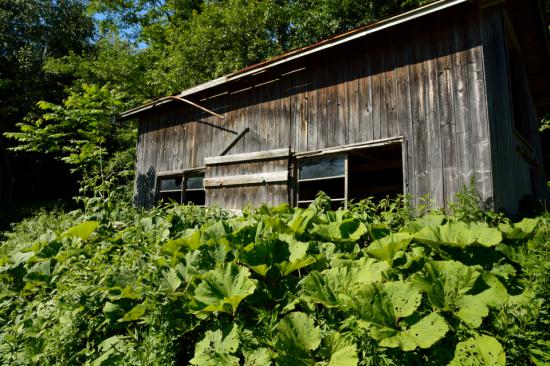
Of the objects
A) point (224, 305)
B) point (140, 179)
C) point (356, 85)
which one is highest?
point (356, 85)

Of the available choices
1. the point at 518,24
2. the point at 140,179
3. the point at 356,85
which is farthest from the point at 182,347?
the point at 140,179

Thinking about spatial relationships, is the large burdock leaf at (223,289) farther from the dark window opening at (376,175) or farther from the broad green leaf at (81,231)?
the dark window opening at (376,175)

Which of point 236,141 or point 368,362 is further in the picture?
point 236,141

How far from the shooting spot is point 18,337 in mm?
2152

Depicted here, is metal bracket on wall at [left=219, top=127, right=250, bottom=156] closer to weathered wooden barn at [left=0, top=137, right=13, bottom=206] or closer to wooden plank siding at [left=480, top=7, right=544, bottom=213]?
wooden plank siding at [left=480, top=7, right=544, bottom=213]

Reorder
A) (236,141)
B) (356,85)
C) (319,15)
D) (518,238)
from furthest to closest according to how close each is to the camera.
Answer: (319,15)
(236,141)
(356,85)
(518,238)

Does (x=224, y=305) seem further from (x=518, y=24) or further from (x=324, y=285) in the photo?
(x=518, y=24)

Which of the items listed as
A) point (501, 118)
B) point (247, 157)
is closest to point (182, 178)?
point (247, 157)

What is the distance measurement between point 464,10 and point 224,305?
5.88 meters

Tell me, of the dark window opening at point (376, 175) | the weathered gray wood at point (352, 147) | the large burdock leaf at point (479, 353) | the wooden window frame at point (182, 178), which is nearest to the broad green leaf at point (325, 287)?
the large burdock leaf at point (479, 353)

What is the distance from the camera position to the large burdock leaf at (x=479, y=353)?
121 centimetres

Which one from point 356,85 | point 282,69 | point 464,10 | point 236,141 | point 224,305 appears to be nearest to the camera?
point 224,305

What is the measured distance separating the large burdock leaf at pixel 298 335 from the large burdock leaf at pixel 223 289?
0.78ft

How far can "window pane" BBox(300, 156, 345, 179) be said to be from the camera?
6.74 metres
